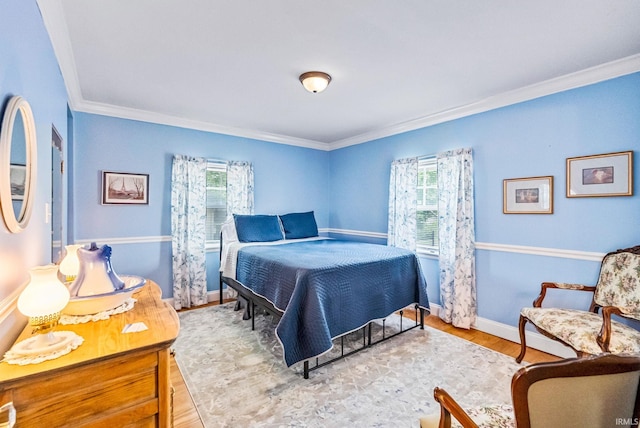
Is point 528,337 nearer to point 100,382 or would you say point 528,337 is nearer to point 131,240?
point 100,382

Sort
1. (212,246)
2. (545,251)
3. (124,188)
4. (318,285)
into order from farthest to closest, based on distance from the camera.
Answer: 1. (212,246)
2. (124,188)
3. (545,251)
4. (318,285)

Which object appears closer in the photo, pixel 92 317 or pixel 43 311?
pixel 43 311

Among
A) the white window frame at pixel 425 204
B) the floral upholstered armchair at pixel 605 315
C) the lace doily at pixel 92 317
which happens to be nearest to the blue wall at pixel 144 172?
the white window frame at pixel 425 204

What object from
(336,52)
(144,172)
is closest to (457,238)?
(336,52)

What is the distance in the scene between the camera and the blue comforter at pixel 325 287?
7.55ft

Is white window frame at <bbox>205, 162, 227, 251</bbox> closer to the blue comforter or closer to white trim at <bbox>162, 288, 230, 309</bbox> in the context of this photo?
white trim at <bbox>162, 288, 230, 309</bbox>

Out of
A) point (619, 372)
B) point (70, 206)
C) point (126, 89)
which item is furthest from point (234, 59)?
point (619, 372)

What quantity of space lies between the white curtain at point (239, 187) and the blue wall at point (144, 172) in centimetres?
16

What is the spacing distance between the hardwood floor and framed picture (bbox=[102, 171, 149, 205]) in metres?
2.01

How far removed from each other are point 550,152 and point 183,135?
13.7 ft

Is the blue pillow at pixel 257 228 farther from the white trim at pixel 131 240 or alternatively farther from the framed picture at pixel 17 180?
the framed picture at pixel 17 180

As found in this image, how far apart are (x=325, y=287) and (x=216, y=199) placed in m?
2.53

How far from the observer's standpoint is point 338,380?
2.30 meters

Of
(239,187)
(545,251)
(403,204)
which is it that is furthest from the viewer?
(239,187)
